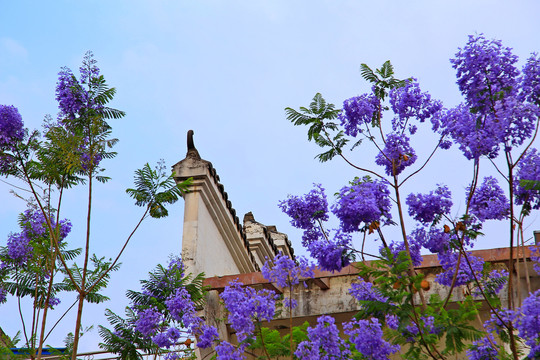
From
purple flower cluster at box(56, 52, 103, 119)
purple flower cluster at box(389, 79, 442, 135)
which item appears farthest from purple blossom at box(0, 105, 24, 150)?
purple flower cluster at box(389, 79, 442, 135)

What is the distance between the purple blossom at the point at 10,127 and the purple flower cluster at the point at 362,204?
4.04 metres

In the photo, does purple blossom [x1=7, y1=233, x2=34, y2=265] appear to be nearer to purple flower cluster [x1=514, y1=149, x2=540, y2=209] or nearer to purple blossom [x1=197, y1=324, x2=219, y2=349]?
purple blossom [x1=197, y1=324, x2=219, y2=349]

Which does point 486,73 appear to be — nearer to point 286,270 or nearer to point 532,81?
point 532,81

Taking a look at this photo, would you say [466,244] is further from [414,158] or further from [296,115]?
[296,115]

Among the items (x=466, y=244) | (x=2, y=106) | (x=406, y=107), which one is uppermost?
(x=2, y=106)

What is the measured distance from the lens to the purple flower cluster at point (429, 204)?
6484 mm

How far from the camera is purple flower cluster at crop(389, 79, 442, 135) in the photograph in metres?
7.02

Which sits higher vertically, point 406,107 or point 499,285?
point 406,107

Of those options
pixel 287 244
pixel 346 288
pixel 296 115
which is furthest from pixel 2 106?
pixel 287 244

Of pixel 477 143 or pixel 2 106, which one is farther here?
pixel 2 106

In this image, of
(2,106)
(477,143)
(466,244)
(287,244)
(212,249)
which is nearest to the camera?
(477,143)

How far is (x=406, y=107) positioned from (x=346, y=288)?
14.1 ft

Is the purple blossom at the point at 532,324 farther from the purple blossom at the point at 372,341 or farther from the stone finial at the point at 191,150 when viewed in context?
the stone finial at the point at 191,150

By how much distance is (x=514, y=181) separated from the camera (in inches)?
247
